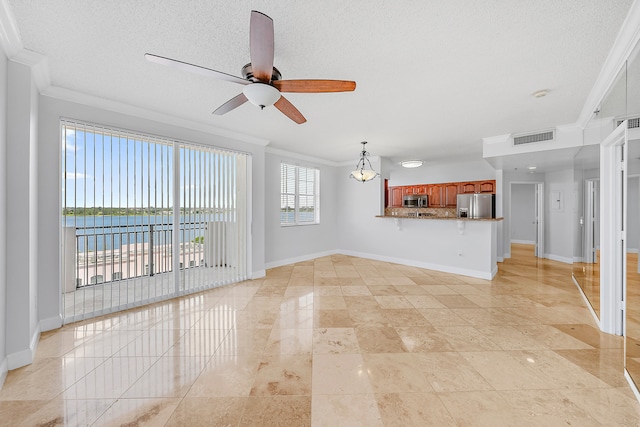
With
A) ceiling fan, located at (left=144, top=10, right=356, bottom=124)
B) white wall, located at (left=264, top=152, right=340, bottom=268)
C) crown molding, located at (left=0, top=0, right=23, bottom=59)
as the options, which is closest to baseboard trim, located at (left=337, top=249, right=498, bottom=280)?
white wall, located at (left=264, top=152, right=340, bottom=268)

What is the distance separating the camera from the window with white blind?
574 cm

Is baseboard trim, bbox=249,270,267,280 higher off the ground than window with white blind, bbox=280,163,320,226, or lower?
lower

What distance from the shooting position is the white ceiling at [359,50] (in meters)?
1.61

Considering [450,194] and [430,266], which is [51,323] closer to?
[430,266]

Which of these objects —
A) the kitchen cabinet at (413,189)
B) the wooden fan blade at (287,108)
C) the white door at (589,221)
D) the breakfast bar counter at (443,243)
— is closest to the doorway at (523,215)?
the kitchen cabinet at (413,189)

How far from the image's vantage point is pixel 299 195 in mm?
6070

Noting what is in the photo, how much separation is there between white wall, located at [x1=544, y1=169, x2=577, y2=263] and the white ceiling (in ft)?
12.1

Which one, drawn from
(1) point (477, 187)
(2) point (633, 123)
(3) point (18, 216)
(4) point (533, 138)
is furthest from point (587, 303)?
(3) point (18, 216)

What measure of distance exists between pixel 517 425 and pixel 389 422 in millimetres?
747

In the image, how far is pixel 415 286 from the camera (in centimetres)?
416

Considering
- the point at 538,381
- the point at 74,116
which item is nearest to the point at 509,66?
the point at 538,381

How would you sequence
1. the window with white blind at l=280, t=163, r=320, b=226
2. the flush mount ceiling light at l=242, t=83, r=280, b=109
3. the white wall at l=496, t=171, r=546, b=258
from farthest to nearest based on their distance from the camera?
1. the white wall at l=496, t=171, r=546, b=258
2. the window with white blind at l=280, t=163, r=320, b=226
3. the flush mount ceiling light at l=242, t=83, r=280, b=109

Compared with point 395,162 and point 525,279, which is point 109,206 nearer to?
point 395,162

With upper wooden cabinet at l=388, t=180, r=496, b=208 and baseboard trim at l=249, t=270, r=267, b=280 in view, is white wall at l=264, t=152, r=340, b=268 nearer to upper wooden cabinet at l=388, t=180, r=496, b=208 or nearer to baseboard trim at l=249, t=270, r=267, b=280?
baseboard trim at l=249, t=270, r=267, b=280
